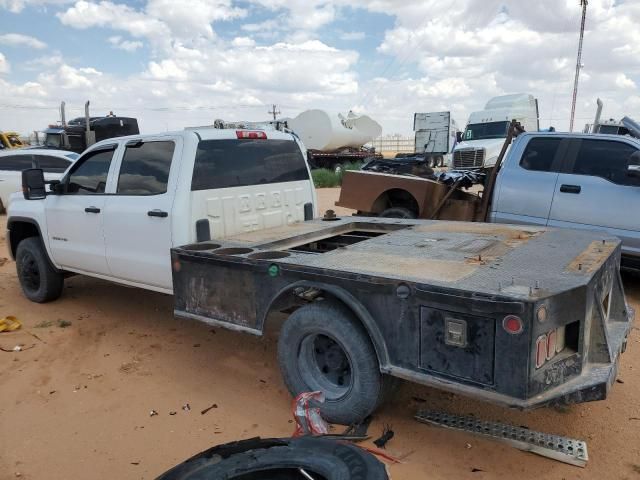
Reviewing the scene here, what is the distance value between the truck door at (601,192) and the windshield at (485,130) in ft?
35.4

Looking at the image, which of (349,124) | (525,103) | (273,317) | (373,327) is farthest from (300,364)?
A: (349,124)

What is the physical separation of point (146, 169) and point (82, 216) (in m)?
1.04

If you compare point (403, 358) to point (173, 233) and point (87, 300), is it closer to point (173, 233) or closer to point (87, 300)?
point (173, 233)

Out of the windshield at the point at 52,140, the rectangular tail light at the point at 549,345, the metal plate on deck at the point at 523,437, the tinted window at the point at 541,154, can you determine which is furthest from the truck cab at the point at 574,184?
the windshield at the point at 52,140

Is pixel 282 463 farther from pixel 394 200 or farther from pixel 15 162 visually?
pixel 15 162

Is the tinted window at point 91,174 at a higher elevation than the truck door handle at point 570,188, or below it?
higher

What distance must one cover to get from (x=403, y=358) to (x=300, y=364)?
87 centimetres

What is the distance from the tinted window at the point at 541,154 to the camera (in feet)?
20.9

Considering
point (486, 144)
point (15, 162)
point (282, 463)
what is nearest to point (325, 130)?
point (486, 144)

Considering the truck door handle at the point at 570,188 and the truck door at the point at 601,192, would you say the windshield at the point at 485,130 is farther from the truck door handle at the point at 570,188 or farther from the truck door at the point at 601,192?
the truck door handle at the point at 570,188

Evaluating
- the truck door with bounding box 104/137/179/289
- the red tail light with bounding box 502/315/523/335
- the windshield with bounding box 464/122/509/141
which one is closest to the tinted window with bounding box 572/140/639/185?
the red tail light with bounding box 502/315/523/335

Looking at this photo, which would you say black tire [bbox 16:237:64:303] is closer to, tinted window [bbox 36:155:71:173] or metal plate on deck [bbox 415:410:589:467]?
metal plate on deck [bbox 415:410:589:467]

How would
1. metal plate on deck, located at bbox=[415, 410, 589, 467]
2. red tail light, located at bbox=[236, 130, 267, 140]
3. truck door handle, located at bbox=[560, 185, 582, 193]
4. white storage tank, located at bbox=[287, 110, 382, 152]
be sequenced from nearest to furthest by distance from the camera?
metal plate on deck, located at bbox=[415, 410, 589, 467]
red tail light, located at bbox=[236, 130, 267, 140]
truck door handle, located at bbox=[560, 185, 582, 193]
white storage tank, located at bbox=[287, 110, 382, 152]

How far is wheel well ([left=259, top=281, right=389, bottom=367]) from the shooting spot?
300 cm
